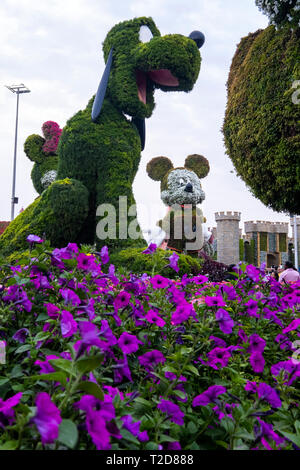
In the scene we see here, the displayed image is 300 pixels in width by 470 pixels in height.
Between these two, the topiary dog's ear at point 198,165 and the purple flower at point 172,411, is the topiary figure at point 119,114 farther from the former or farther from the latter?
the topiary dog's ear at point 198,165

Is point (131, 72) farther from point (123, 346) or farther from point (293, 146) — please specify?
point (123, 346)

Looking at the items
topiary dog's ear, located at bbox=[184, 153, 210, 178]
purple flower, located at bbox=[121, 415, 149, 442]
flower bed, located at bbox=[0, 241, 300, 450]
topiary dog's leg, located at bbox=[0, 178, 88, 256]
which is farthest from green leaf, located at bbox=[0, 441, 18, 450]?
topiary dog's ear, located at bbox=[184, 153, 210, 178]

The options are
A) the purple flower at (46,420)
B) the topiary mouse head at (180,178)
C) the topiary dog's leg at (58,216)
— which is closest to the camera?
the purple flower at (46,420)

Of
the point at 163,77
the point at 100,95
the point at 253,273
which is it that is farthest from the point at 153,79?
the point at 253,273

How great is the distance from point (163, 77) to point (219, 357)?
20.9ft

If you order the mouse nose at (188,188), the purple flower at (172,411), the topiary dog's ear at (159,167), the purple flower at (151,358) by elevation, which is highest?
the topiary dog's ear at (159,167)

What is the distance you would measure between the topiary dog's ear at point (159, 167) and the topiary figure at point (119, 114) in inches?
282

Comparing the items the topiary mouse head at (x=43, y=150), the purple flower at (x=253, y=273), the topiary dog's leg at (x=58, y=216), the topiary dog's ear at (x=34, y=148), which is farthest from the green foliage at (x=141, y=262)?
the topiary dog's ear at (x=34, y=148)

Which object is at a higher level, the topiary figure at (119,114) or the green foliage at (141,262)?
the topiary figure at (119,114)

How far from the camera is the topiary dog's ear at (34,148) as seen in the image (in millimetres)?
10289

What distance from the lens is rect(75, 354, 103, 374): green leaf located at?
716 millimetres

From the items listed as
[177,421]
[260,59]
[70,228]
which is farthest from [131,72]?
[177,421]

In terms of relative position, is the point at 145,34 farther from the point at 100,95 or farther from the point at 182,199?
the point at 182,199

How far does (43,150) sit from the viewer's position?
1042 centimetres
